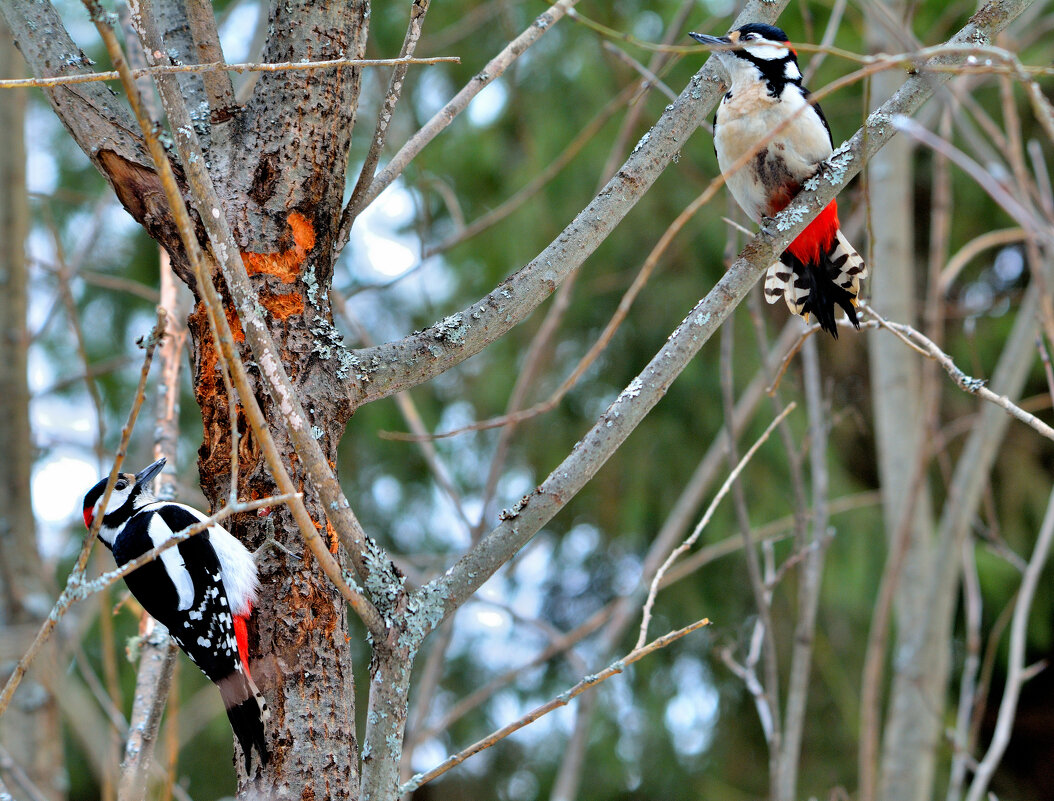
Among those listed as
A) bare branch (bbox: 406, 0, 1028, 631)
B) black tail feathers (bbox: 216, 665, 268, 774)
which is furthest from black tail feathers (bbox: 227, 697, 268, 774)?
bare branch (bbox: 406, 0, 1028, 631)

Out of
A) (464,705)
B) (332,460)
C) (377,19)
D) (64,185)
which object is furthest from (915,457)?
(64,185)

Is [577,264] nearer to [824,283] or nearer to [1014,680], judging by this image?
[824,283]

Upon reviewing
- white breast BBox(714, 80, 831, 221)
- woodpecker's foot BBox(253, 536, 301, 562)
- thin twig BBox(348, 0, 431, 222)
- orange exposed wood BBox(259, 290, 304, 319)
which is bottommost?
woodpecker's foot BBox(253, 536, 301, 562)

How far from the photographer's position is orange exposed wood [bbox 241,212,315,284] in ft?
4.33

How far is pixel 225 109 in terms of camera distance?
54.5 inches

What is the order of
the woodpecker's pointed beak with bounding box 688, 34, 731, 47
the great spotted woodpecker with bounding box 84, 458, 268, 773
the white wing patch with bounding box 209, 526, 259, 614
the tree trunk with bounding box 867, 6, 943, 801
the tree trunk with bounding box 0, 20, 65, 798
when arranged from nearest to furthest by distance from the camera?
the white wing patch with bounding box 209, 526, 259, 614, the great spotted woodpecker with bounding box 84, 458, 268, 773, the woodpecker's pointed beak with bounding box 688, 34, 731, 47, the tree trunk with bounding box 0, 20, 65, 798, the tree trunk with bounding box 867, 6, 943, 801

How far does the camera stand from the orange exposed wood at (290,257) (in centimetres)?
132

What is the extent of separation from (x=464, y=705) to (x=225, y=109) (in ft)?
5.41

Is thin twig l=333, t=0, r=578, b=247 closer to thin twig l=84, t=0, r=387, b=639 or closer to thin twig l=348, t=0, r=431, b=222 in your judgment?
thin twig l=348, t=0, r=431, b=222

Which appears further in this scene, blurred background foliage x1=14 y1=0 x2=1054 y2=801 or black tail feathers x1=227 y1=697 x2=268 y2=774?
blurred background foliage x1=14 y1=0 x2=1054 y2=801

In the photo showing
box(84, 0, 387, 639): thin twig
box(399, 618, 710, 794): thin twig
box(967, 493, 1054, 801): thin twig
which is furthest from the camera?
box(967, 493, 1054, 801): thin twig

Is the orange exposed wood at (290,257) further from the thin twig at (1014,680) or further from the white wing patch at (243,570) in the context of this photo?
the thin twig at (1014,680)

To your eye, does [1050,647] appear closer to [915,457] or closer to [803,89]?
[915,457]

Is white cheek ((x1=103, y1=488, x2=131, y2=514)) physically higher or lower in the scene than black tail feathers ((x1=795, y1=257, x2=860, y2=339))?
higher
